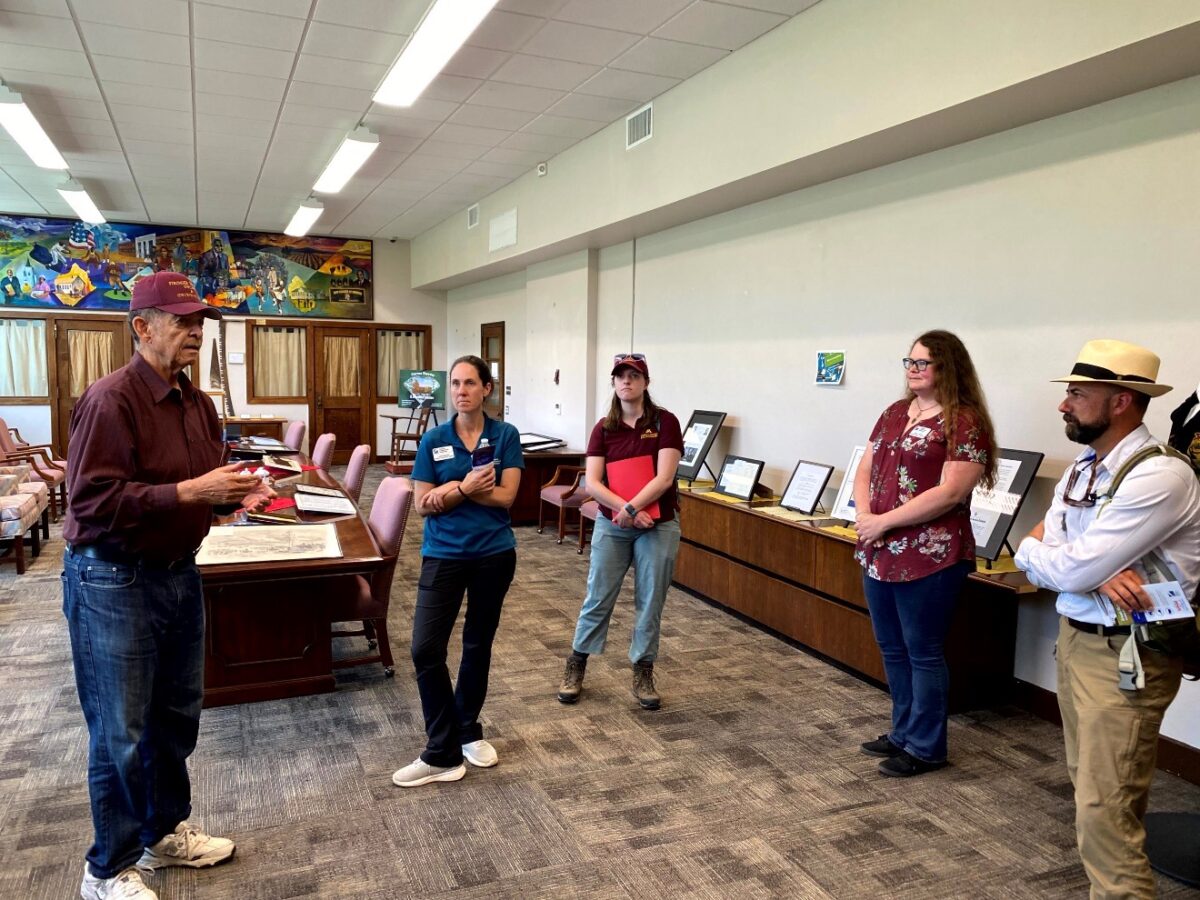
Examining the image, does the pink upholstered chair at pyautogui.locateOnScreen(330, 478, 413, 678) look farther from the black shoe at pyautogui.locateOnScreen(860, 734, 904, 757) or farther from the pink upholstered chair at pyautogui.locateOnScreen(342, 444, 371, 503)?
the black shoe at pyautogui.locateOnScreen(860, 734, 904, 757)

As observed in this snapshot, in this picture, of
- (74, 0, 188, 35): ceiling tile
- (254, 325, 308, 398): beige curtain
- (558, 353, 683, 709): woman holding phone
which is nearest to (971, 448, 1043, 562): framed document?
(558, 353, 683, 709): woman holding phone

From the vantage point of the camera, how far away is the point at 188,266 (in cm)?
1109

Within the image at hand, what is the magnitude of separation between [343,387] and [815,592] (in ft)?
30.3

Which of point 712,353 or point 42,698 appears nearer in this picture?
point 42,698

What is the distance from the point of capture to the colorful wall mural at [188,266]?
10.4 metres

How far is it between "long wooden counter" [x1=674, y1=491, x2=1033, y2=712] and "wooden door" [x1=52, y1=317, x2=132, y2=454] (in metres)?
8.69

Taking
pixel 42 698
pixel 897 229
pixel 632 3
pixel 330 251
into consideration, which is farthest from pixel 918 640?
pixel 330 251

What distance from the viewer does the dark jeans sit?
2834 mm

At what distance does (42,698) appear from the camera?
12.0 ft

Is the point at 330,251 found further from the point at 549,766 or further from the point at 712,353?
the point at 549,766

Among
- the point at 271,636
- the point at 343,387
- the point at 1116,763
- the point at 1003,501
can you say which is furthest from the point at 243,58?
the point at 343,387

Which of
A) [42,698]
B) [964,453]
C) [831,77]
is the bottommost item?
[42,698]

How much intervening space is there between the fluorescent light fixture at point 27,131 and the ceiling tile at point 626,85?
143 inches

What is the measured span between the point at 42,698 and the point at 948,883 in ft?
11.9
